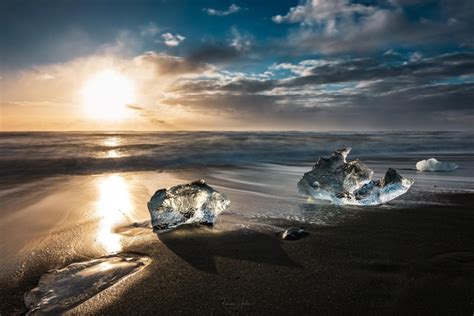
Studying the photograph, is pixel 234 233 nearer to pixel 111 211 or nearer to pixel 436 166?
pixel 111 211

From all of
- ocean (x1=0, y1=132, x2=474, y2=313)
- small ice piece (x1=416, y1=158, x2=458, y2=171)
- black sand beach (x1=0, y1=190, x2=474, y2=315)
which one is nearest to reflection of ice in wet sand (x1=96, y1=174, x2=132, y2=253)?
ocean (x1=0, y1=132, x2=474, y2=313)

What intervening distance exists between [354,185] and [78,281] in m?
3.84

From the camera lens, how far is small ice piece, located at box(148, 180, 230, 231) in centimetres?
364

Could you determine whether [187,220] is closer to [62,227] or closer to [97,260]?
[97,260]

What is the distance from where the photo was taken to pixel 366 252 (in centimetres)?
289

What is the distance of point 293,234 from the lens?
3.30 meters

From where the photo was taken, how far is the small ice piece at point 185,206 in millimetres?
3641

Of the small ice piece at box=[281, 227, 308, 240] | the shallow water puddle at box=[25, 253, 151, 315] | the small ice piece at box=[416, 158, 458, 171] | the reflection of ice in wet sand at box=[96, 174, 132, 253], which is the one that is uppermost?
the small ice piece at box=[416, 158, 458, 171]

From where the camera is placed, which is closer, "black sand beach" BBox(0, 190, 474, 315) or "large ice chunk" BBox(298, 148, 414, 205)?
"black sand beach" BBox(0, 190, 474, 315)

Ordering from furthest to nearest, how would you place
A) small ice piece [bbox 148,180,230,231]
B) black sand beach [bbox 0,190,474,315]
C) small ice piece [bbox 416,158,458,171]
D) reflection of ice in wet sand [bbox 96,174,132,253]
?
1. small ice piece [bbox 416,158,458,171]
2. small ice piece [bbox 148,180,230,231]
3. reflection of ice in wet sand [bbox 96,174,132,253]
4. black sand beach [bbox 0,190,474,315]

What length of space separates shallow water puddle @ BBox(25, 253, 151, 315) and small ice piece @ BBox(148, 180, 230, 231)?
78cm

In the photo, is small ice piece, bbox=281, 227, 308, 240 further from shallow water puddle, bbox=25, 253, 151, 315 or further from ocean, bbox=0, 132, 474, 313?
shallow water puddle, bbox=25, 253, 151, 315

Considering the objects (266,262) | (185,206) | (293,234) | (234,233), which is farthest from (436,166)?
(266,262)

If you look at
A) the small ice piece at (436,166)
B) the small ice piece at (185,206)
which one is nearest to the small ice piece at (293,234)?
the small ice piece at (185,206)
